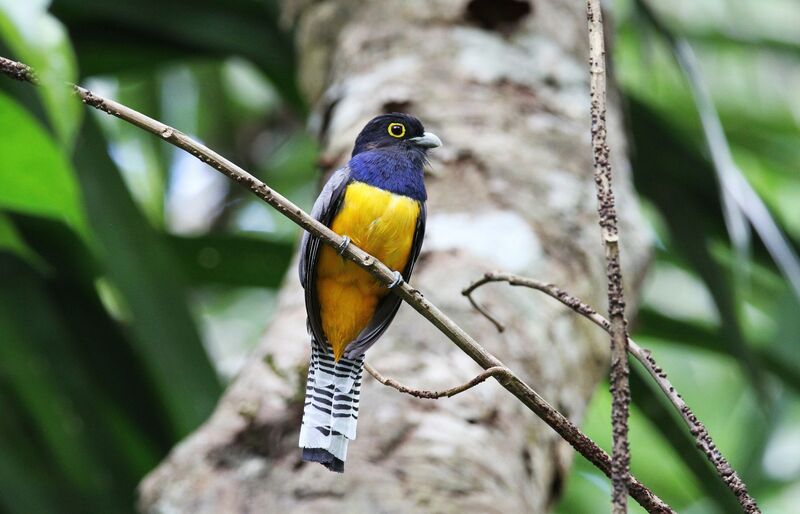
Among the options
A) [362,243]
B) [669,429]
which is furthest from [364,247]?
[669,429]

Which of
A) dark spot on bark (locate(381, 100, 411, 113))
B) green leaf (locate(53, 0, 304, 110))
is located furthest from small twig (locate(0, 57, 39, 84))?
green leaf (locate(53, 0, 304, 110))

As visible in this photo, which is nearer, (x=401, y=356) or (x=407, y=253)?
(x=407, y=253)

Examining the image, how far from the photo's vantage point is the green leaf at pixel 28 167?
1847 millimetres

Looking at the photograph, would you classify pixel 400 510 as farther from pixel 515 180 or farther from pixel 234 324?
pixel 234 324

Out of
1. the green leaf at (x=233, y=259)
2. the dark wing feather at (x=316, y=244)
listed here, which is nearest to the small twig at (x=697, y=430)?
the dark wing feather at (x=316, y=244)

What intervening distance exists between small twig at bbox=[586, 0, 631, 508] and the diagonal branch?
11 centimetres

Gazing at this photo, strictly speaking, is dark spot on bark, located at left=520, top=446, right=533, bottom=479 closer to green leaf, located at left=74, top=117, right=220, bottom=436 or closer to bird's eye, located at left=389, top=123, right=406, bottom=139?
bird's eye, located at left=389, top=123, right=406, bottom=139

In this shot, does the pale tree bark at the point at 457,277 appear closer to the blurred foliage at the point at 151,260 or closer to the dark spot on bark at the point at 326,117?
the dark spot on bark at the point at 326,117

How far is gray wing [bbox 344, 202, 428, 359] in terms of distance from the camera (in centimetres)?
175

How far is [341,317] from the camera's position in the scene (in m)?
1.97

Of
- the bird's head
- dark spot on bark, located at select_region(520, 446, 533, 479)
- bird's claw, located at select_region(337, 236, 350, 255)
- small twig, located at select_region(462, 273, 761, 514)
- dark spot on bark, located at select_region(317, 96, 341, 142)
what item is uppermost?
small twig, located at select_region(462, 273, 761, 514)

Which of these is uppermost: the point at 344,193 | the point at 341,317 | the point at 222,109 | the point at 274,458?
the point at 344,193

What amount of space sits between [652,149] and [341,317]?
2.20 m

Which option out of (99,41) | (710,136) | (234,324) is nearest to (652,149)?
(710,136)
